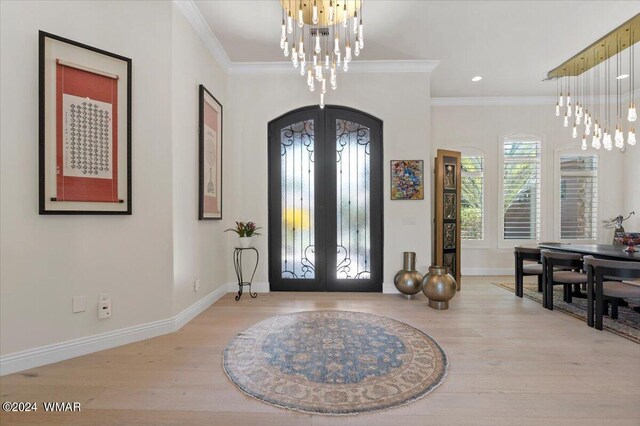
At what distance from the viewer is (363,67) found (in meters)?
4.36

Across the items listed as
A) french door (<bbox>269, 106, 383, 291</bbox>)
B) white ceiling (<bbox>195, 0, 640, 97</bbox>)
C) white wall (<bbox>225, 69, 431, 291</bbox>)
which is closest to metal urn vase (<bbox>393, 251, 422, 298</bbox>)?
white wall (<bbox>225, 69, 431, 291</bbox>)

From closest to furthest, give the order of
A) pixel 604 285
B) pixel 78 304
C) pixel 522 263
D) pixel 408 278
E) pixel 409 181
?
pixel 78 304
pixel 604 285
pixel 408 278
pixel 522 263
pixel 409 181

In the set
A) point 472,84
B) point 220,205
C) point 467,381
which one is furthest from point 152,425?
point 472,84

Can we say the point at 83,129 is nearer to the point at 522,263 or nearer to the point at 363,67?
the point at 363,67

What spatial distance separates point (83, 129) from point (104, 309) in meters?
1.49

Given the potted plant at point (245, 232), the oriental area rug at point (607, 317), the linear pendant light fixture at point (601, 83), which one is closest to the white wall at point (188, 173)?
the potted plant at point (245, 232)

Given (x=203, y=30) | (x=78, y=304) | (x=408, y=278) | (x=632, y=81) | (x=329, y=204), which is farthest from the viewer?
(x=632, y=81)

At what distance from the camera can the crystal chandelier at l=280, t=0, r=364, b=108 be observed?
8.65 feet

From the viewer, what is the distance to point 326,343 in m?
2.62

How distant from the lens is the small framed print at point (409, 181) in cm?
435

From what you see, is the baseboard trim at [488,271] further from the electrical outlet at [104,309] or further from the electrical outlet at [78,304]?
the electrical outlet at [78,304]

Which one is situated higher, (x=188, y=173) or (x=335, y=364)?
(x=188, y=173)

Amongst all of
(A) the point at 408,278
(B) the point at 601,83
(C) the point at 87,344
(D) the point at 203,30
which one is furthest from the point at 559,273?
(D) the point at 203,30

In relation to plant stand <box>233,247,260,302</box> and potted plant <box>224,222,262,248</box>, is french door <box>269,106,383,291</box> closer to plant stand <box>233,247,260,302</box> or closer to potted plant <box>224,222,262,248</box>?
plant stand <box>233,247,260,302</box>
